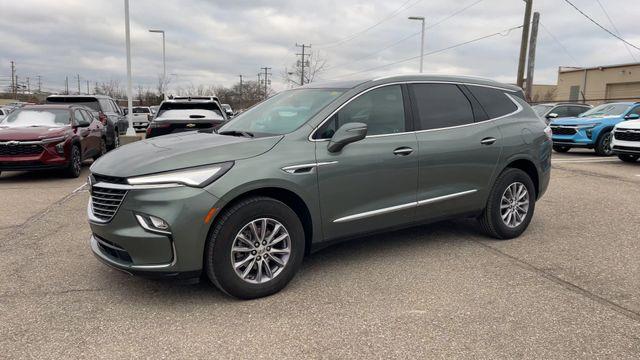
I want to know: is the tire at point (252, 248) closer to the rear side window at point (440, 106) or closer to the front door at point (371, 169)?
the front door at point (371, 169)

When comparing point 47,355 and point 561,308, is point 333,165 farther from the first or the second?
point 47,355

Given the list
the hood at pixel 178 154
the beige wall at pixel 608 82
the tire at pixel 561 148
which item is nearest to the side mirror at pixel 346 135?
the hood at pixel 178 154

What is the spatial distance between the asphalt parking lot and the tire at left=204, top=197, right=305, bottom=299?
14 centimetres

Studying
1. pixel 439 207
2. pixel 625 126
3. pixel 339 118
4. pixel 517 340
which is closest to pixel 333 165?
pixel 339 118

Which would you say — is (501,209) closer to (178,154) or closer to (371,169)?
(371,169)

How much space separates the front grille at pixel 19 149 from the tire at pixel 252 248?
7453mm

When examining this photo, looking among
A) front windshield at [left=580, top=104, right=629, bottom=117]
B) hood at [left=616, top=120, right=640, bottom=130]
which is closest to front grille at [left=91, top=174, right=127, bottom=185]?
hood at [left=616, top=120, right=640, bottom=130]

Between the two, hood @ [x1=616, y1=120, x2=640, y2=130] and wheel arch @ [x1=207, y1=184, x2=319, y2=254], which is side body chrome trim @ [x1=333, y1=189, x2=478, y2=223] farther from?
hood @ [x1=616, y1=120, x2=640, y2=130]

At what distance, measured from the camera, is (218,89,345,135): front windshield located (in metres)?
4.25

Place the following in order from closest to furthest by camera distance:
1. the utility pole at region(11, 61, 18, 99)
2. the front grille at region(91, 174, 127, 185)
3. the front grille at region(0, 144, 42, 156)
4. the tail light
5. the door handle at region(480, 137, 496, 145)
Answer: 1. the front grille at region(91, 174, 127, 185)
2. the door handle at region(480, 137, 496, 145)
3. the front grille at region(0, 144, 42, 156)
4. the tail light
5. the utility pole at region(11, 61, 18, 99)

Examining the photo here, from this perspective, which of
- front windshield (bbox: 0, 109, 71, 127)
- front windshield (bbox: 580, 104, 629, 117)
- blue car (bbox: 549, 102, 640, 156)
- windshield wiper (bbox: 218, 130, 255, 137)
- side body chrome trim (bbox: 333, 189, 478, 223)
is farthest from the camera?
front windshield (bbox: 580, 104, 629, 117)

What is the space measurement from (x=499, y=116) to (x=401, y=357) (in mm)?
3306

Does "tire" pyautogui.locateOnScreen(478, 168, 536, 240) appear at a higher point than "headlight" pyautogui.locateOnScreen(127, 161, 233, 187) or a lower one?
lower

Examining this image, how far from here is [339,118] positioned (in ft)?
13.7
